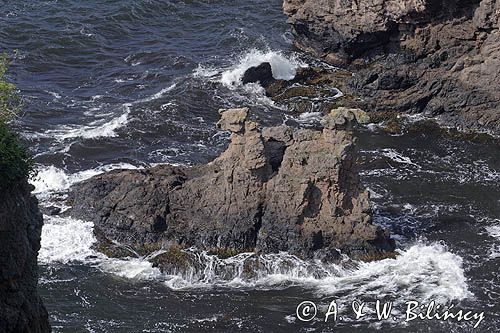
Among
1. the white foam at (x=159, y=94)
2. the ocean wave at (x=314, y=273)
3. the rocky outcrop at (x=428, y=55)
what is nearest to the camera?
the ocean wave at (x=314, y=273)

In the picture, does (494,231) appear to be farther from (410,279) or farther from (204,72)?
(204,72)

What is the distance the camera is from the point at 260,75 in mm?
55688

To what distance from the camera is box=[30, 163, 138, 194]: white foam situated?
43.3 meters

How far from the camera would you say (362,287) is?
35.8 meters

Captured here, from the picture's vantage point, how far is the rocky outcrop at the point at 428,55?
166 ft

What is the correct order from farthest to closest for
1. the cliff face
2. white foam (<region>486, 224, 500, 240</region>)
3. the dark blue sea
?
white foam (<region>486, 224, 500, 240</region>) → the dark blue sea → the cliff face

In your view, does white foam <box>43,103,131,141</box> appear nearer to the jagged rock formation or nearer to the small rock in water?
the small rock in water

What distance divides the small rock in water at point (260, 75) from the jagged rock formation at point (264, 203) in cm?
1706

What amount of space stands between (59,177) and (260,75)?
632 inches

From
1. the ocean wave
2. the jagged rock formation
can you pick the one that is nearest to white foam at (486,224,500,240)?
the ocean wave

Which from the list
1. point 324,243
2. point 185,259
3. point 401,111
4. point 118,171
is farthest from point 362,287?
point 401,111

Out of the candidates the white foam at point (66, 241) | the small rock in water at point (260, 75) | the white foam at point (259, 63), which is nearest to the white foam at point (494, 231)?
the white foam at point (66, 241)

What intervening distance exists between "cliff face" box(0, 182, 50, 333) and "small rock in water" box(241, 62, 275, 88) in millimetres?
32100

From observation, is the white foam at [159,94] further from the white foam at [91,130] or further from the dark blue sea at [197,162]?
the white foam at [91,130]
